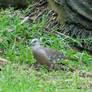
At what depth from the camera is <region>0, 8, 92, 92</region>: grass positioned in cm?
744

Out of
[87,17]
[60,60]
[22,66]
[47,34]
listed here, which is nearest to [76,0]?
→ [87,17]

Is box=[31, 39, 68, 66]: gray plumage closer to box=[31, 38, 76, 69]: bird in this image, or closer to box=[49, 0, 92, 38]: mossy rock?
box=[31, 38, 76, 69]: bird

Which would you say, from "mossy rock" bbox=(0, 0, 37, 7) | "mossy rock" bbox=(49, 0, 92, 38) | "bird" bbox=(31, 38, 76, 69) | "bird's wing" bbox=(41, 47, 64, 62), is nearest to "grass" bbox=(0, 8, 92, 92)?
"bird" bbox=(31, 38, 76, 69)

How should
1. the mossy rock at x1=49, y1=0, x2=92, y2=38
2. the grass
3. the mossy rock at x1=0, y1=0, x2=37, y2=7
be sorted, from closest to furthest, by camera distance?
1. the grass
2. the mossy rock at x1=49, y1=0, x2=92, y2=38
3. the mossy rock at x1=0, y1=0, x2=37, y2=7

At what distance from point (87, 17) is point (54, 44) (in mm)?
1345

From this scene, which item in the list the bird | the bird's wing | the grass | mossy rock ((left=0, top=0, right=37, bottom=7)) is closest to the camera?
the grass

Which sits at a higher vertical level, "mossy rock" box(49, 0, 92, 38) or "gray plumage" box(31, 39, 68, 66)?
"mossy rock" box(49, 0, 92, 38)

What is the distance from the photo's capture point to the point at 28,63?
9.74 m

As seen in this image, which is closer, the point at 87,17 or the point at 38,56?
the point at 38,56

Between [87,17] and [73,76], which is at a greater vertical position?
[87,17]

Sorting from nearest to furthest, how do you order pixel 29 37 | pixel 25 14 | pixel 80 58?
pixel 80 58 → pixel 29 37 → pixel 25 14

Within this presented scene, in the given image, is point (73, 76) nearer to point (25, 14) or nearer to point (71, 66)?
point (71, 66)

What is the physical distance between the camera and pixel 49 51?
31.1 feet

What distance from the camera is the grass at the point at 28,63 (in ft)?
24.4
